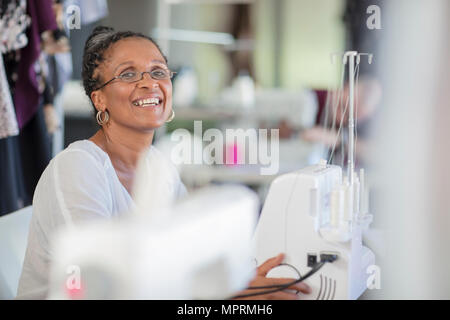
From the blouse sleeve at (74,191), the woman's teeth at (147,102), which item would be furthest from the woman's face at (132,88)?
the blouse sleeve at (74,191)

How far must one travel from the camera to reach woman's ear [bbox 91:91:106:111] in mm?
1128

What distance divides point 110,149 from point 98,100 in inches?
4.4

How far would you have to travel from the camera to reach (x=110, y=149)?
1.09 meters

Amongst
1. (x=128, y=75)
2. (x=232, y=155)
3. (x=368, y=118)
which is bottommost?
(x=232, y=155)

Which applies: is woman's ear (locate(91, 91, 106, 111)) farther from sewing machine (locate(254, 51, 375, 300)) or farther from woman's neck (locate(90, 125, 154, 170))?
sewing machine (locate(254, 51, 375, 300))

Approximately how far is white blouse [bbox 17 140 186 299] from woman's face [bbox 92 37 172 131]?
88 mm

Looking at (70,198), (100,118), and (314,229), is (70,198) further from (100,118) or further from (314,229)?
(314,229)

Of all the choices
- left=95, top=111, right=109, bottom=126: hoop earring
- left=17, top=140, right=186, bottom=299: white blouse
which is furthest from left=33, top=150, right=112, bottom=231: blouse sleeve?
left=95, top=111, right=109, bottom=126: hoop earring

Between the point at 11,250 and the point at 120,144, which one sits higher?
the point at 120,144

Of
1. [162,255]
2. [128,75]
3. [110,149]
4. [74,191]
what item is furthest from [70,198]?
[162,255]

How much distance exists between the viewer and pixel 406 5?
121cm

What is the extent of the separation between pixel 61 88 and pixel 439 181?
114 centimetres

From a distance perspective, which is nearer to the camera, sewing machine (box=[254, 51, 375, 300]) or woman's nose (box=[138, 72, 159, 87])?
sewing machine (box=[254, 51, 375, 300])

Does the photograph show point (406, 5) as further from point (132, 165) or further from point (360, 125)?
point (132, 165)
